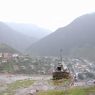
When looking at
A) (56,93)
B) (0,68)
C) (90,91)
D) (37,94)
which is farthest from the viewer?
(0,68)

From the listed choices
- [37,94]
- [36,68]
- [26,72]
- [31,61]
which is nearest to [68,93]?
[37,94]

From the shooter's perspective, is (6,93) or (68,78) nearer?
(6,93)

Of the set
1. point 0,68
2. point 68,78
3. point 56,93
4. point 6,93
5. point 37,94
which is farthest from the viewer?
point 0,68

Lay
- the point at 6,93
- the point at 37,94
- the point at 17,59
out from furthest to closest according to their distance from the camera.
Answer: the point at 17,59
the point at 6,93
the point at 37,94

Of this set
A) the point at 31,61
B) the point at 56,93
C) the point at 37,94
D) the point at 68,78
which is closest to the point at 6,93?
the point at 37,94

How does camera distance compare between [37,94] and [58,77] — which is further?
[58,77]

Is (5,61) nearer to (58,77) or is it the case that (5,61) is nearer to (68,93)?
(58,77)

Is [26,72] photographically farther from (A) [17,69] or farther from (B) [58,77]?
(B) [58,77]

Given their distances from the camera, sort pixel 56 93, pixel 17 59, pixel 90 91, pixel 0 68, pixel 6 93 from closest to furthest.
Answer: pixel 90 91
pixel 56 93
pixel 6 93
pixel 0 68
pixel 17 59
